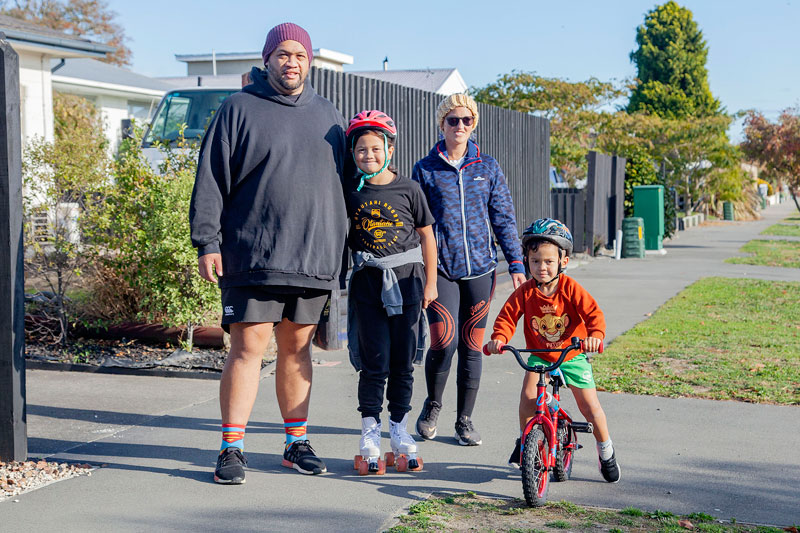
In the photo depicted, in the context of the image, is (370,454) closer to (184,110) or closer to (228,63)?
(184,110)

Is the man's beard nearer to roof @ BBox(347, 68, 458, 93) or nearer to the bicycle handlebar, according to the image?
the bicycle handlebar

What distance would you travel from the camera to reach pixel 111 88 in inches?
944

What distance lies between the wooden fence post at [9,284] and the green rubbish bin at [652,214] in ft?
55.5

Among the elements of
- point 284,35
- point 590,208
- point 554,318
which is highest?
point 284,35

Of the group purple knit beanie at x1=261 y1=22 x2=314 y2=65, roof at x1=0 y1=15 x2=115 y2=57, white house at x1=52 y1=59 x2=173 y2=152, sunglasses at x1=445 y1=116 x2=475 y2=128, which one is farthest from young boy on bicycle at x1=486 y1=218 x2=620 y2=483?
white house at x1=52 y1=59 x2=173 y2=152

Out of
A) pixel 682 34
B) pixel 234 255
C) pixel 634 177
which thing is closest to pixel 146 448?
pixel 234 255

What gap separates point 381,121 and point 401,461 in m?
1.75

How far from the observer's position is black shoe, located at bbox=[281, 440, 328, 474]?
480cm

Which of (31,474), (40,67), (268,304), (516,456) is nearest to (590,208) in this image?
(40,67)

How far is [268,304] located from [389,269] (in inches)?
25.1

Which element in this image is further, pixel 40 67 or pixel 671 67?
pixel 671 67

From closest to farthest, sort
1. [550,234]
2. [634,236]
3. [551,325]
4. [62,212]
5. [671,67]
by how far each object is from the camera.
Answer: [550,234] → [551,325] → [62,212] → [634,236] → [671,67]

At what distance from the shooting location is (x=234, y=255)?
15.0ft

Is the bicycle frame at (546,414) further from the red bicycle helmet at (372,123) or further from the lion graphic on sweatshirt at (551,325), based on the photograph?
the red bicycle helmet at (372,123)
